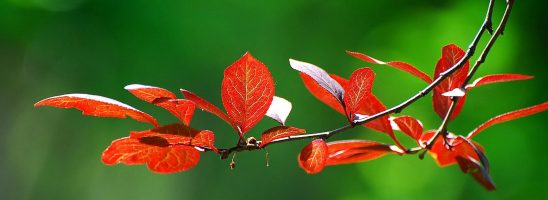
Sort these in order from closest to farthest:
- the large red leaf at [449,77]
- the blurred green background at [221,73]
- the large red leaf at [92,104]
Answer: the large red leaf at [92,104], the large red leaf at [449,77], the blurred green background at [221,73]

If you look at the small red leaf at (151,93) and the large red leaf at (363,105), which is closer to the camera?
the small red leaf at (151,93)

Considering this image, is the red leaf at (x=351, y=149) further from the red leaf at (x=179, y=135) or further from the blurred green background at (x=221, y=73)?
the blurred green background at (x=221, y=73)

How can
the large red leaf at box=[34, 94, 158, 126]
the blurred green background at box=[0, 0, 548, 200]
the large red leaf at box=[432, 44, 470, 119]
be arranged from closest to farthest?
1. the large red leaf at box=[34, 94, 158, 126]
2. the large red leaf at box=[432, 44, 470, 119]
3. the blurred green background at box=[0, 0, 548, 200]

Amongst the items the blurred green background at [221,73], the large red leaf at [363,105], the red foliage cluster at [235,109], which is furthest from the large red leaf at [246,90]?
the blurred green background at [221,73]

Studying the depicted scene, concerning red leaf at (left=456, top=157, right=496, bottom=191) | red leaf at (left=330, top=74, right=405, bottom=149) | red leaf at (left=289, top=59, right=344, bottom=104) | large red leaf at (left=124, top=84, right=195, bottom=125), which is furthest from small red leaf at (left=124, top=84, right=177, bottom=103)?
red leaf at (left=456, top=157, right=496, bottom=191)

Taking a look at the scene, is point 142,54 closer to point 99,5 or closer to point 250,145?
point 99,5

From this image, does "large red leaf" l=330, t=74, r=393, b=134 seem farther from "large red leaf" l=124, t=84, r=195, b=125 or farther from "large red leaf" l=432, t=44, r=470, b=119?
"large red leaf" l=124, t=84, r=195, b=125
